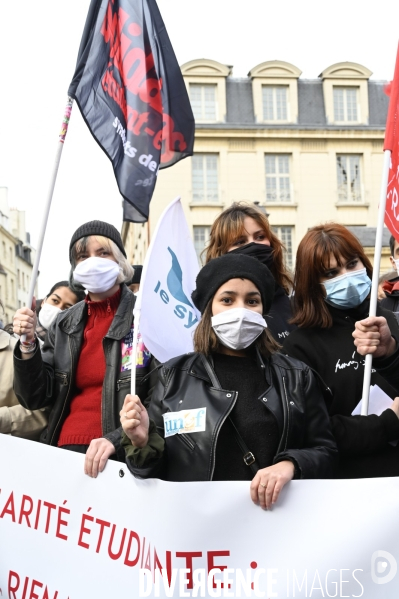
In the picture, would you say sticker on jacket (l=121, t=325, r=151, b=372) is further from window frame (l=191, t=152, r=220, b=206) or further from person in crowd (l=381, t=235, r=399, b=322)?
window frame (l=191, t=152, r=220, b=206)

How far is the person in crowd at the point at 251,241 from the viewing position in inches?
156

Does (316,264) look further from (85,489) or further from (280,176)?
(280,176)

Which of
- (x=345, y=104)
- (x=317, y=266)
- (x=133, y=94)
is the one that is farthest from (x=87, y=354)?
(x=345, y=104)

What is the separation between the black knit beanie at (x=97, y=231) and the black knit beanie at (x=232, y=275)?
3.05ft

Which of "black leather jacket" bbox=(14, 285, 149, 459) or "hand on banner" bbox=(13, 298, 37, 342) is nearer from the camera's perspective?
"hand on banner" bbox=(13, 298, 37, 342)

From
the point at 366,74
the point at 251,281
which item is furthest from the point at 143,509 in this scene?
the point at 366,74

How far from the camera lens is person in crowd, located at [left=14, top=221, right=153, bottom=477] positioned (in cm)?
346

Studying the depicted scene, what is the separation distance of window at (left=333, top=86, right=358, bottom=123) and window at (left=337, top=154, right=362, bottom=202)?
196cm

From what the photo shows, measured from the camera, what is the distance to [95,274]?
377cm

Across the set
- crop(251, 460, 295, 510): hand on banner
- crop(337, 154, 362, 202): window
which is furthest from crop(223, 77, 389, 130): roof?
crop(251, 460, 295, 510): hand on banner

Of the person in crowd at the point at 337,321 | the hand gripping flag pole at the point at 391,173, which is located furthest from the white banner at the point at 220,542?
the hand gripping flag pole at the point at 391,173

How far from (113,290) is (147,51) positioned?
1.42 m

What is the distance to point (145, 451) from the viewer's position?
2713 mm

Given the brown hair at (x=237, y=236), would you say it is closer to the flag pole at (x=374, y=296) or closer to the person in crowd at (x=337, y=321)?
the person in crowd at (x=337, y=321)
